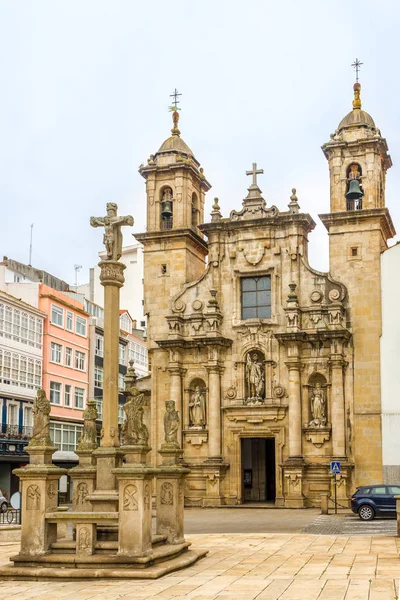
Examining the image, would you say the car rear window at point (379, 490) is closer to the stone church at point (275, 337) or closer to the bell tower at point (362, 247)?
the stone church at point (275, 337)

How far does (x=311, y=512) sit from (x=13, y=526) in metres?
11.9

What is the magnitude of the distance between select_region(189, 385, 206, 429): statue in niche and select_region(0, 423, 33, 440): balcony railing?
34.2 feet

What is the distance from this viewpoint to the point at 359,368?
35.6 m

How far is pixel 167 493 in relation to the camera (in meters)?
18.5

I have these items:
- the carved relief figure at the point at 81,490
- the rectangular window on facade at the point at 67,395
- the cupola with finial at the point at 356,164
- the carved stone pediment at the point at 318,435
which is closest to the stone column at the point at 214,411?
the carved stone pediment at the point at 318,435

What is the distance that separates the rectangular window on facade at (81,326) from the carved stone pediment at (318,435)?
20.6 meters

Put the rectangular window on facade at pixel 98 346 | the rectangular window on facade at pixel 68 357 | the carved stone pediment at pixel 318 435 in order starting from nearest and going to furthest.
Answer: the carved stone pediment at pixel 318 435 → the rectangular window on facade at pixel 68 357 → the rectangular window on facade at pixel 98 346

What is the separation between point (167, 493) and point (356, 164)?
885 inches

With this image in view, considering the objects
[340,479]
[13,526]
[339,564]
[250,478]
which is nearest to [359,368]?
[340,479]

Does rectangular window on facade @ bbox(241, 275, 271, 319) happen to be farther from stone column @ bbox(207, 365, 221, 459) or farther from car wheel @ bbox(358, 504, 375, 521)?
car wheel @ bbox(358, 504, 375, 521)

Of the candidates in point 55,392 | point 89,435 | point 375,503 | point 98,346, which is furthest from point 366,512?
point 98,346

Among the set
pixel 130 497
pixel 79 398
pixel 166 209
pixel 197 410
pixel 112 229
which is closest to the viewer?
pixel 130 497

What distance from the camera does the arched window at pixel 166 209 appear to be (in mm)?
40250

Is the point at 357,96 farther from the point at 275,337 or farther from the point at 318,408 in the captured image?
the point at 318,408
